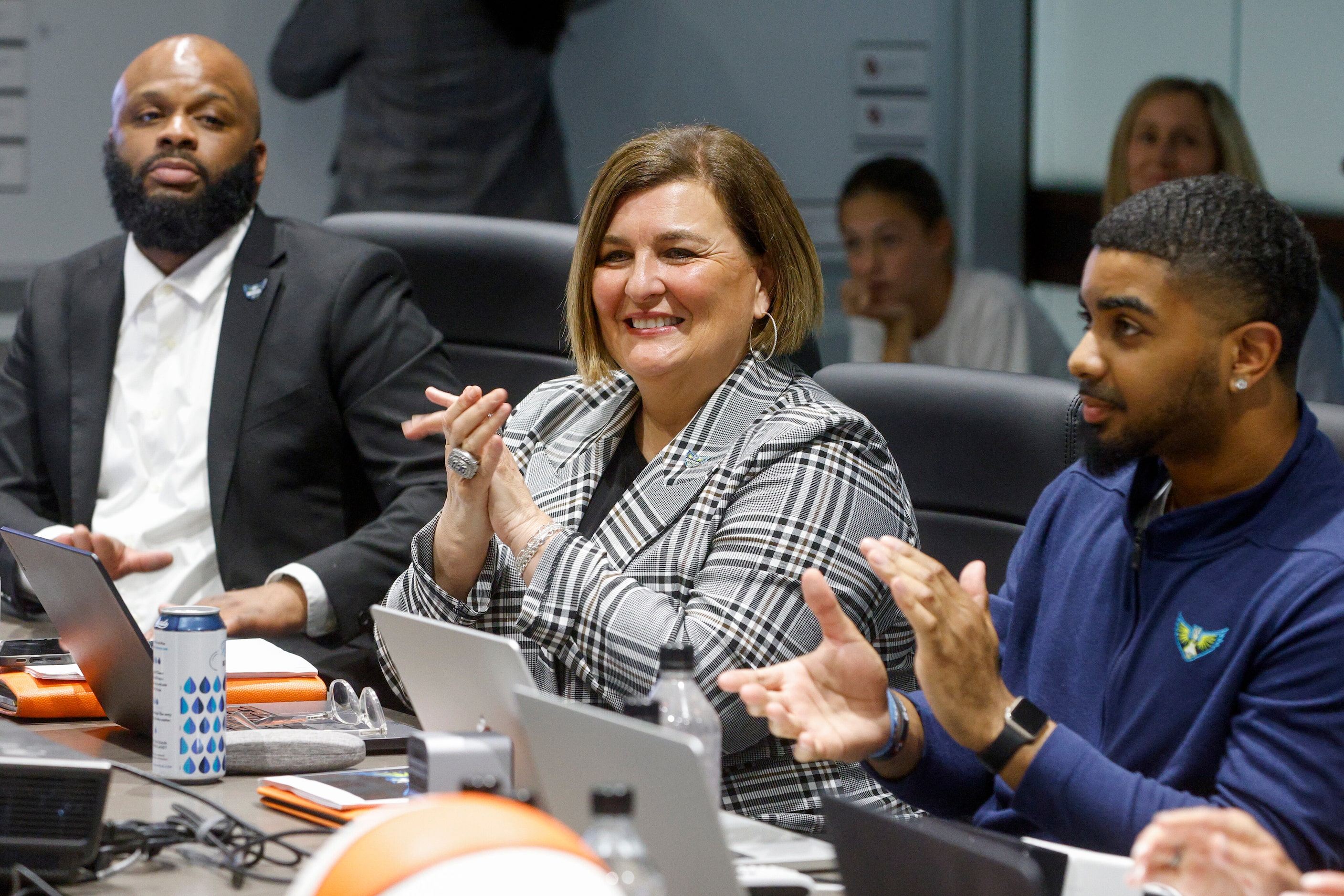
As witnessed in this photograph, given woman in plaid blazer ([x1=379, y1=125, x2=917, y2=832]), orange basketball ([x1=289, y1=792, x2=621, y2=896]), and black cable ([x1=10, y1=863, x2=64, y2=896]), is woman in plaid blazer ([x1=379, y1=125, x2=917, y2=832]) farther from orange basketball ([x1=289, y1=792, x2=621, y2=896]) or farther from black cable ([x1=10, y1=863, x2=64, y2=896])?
orange basketball ([x1=289, y1=792, x2=621, y2=896])

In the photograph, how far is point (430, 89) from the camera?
4348mm

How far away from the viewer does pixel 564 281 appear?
2.61 m

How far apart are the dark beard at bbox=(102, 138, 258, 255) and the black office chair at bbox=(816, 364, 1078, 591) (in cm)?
119

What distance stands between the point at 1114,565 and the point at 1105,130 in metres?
3.42

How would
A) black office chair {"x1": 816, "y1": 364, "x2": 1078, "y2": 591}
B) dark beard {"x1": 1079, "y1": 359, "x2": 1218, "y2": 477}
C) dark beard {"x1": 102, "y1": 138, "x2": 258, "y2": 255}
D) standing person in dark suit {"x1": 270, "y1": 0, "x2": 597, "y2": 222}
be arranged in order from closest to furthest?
dark beard {"x1": 1079, "y1": 359, "x2": 1218, "y2": 477} → black office chair {"x1": 816, "y1": 364, "x2": 1078, "y2": 591} → dark beard {"x1": 102, "y1": 138, "x2": 258, "y2": 255} → standing person in dark suit {"x1": 270, "y1": 0, "x2": 597, "y2": 222}

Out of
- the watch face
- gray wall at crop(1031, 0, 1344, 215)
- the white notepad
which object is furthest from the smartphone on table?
gray wall at crop(1031, 0, 1344, 215)

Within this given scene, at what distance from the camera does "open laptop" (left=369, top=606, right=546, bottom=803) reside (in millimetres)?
1117

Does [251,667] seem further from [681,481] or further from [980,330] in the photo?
[980,330]

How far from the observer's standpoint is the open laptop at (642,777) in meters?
0.92

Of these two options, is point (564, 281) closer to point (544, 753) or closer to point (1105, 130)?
point (544, 753)

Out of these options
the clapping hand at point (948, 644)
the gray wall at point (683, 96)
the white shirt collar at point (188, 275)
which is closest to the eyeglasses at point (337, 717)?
the clapping hand at point (948, 644)

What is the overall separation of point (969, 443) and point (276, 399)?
1.18 m

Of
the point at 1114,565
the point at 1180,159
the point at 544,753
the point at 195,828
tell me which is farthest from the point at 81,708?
the point at 1180,159

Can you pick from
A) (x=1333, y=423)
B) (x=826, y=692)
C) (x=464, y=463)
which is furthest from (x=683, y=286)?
(x=1333, y=423)
